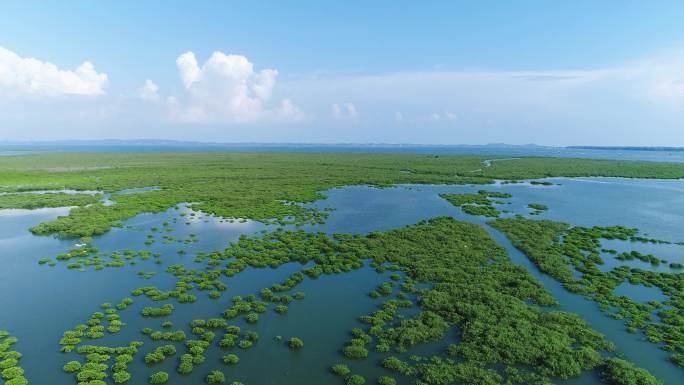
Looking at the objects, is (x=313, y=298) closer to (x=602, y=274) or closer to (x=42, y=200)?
(x=602, y=274)

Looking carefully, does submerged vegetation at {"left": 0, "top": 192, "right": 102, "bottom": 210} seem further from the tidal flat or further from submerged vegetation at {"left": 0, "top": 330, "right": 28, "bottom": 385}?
submerged vegetation at {"left": 0, "top": 330, "right": 28, "bottom": 385}

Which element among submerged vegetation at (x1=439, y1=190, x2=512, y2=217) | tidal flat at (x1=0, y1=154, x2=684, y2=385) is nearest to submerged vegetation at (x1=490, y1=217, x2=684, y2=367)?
tidal flat at (x1=0, y1=154, x2=684, y2=385)

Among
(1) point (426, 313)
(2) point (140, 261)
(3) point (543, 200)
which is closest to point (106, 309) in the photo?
(2) point (140, 261)

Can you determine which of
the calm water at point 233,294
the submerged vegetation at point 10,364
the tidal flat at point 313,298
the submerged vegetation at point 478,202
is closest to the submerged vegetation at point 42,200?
the calm water at point 233,294

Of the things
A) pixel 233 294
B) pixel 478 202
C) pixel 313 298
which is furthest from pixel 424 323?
pixel 478 202

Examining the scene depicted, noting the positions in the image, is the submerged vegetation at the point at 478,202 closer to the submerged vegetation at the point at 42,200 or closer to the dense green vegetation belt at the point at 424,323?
the dense green vegetation belt at the point at 424,323
